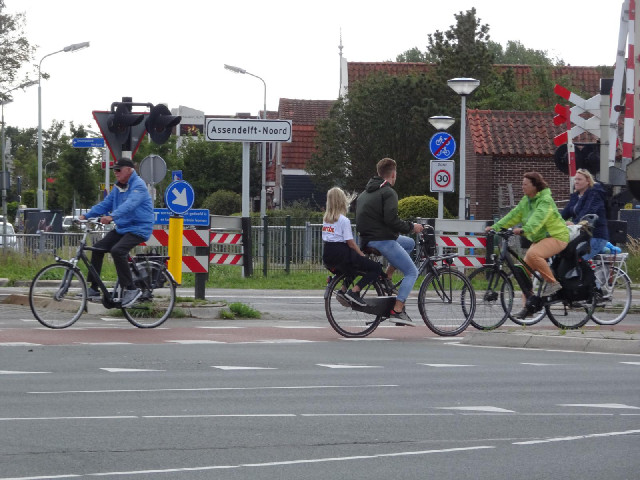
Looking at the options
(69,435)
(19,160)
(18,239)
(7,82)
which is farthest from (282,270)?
(19,160)

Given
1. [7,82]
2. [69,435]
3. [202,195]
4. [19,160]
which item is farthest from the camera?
[19,160]

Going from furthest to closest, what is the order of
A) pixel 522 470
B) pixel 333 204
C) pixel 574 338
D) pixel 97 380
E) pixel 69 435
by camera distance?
1. pixel 333 204
2. pixel 574 338
3. pixel 97 380
4. pixel 69 435
5. pixel 522 470

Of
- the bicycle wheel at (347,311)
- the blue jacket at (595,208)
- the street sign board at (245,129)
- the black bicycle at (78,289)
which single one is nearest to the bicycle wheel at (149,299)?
the black bicycle at (78,289)

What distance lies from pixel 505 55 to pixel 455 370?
98.0 meters

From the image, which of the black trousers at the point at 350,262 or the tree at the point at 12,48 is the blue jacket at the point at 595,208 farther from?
the tree at the point at 12,48

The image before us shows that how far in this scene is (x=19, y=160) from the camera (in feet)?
343

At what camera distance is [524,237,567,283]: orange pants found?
1406cm

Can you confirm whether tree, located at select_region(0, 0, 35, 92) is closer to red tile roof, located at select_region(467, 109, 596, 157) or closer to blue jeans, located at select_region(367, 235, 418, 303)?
red tile roof, located at select_region(467, 109, 596, 157)

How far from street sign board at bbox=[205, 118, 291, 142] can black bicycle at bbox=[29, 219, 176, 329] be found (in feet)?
23.4

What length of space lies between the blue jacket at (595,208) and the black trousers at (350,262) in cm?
307

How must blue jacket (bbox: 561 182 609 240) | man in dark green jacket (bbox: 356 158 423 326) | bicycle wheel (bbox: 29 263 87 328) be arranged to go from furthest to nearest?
blue jacket (bbox: 561 182 609 240) → bicycle wheel (bbox: 29 263 87 328) → man in dark green jacket (bbox: 356 158 423 326)

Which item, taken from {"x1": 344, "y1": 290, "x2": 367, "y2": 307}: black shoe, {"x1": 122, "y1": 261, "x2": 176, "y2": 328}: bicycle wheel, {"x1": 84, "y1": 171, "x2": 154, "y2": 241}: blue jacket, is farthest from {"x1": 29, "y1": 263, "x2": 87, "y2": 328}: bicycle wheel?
{"x1": 344, "y1": 290, "x2": 367, "y2": 307}: black shoe

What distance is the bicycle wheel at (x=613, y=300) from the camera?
1476cm

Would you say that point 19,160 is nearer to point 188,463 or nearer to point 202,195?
point 202,195
